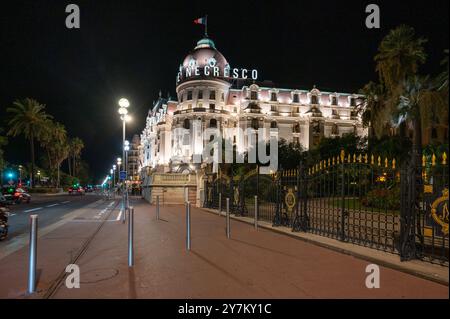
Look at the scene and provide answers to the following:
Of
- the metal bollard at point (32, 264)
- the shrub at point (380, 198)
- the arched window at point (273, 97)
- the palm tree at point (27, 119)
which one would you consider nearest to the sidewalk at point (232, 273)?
the metal bollard at point (32, 264)

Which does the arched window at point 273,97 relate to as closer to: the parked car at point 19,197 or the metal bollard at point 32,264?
the parked car at point 19,197

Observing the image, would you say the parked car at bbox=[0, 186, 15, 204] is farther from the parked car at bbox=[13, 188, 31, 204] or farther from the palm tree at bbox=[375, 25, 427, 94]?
the palm tree at bbox=[375, 25, 427, 94]

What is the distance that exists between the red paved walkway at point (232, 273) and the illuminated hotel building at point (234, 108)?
57.4m

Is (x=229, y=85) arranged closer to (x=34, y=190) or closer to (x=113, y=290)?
(x=34, y=190)

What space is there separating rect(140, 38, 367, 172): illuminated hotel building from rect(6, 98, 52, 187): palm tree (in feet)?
79.1

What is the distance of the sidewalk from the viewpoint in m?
5.38

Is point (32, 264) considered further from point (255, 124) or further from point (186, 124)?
point (255, 124)

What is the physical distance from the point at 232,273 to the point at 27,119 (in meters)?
62.1

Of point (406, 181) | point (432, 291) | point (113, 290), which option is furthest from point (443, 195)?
point (113, 290)

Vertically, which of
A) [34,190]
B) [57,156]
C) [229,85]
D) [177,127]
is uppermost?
[229,85]

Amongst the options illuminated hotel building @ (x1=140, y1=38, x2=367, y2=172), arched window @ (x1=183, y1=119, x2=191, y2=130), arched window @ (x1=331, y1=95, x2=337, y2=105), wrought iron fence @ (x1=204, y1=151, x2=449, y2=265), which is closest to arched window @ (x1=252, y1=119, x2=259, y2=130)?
illuminated hotel building @ (x1=140, y1=38, x2=367, y2=172)

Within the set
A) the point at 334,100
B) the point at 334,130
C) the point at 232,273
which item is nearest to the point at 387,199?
the point at 232,273

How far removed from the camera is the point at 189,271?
6.64 meters

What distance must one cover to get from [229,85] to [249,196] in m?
54.9
